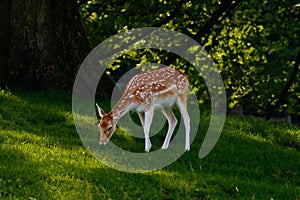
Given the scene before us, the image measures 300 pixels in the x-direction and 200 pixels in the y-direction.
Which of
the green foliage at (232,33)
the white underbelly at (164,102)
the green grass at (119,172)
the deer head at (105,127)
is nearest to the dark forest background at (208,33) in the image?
the green foliage at (232,33)

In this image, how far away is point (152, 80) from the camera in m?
9.08

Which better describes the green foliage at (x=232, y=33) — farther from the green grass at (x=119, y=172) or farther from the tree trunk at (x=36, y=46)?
the green grass at (x=119, y=172)

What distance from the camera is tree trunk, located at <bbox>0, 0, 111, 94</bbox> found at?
1241cm

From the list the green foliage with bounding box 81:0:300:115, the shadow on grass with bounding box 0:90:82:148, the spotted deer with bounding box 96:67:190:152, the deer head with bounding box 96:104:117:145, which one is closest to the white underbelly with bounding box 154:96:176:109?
the spotted deer with bounding box 96:67:190:152

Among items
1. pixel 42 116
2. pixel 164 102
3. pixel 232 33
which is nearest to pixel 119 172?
pixel 164 102

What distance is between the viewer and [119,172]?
342 inches

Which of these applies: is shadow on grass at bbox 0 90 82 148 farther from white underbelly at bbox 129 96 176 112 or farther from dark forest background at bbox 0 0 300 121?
white underbelly at bbox 129 96 176 112

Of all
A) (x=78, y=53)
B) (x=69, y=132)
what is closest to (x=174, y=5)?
(x=78, y=53)

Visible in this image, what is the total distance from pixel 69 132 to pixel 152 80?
2169 millimetres

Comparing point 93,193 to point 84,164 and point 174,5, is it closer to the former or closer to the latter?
point 84,164

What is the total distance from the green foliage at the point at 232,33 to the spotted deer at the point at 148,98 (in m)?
8.95

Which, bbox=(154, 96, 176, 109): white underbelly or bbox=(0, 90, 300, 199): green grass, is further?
bbox=(154, 96, 176, 109): white underbelly

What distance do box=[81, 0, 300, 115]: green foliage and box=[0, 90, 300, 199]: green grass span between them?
23.7 ft

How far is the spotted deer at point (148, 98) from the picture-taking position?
8.62 m
